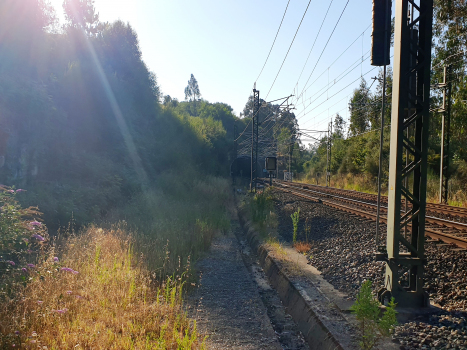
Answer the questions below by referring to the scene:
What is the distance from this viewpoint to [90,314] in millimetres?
4484

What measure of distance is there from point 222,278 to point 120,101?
22666 mm

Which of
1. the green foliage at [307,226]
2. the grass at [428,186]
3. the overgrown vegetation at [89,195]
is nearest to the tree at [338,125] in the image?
the grass at [428,186]

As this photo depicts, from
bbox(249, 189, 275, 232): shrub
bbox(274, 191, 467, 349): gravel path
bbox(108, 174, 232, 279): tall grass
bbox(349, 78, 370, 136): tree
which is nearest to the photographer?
bbox(274, 191, 467, 349): gravel path

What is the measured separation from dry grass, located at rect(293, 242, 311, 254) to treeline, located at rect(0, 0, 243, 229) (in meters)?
6.91

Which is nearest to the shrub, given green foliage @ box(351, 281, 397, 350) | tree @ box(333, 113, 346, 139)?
green foliage @ box(351, 281, 397, 350)

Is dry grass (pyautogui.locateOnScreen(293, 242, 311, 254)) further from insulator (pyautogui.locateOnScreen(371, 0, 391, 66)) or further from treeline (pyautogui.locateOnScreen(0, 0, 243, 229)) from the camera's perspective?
treeline (pyautogui.locateOnScreen(0, 0, 243, 229))

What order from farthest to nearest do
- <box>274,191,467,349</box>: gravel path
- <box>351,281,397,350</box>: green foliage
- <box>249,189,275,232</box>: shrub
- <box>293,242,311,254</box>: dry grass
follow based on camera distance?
<box>249,189,275,232</box>: shrub < <box>293,242,311,254</box>: dry grass < <box>274,191,467,349</box>: gravel path < <box>351,281,397,350</box>: green foliage

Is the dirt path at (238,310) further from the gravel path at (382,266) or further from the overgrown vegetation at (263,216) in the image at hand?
the overgrown vegetation at (263,216)

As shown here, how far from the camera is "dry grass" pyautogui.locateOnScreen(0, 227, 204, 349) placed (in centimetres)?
372

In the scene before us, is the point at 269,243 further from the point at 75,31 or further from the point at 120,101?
the point at 75,31

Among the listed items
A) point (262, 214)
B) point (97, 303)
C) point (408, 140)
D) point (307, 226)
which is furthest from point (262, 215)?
point (97, 303)

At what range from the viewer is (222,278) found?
7.79 m

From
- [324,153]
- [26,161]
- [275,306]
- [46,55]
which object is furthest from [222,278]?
[324,153]

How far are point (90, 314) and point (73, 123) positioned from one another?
55.1 ft
